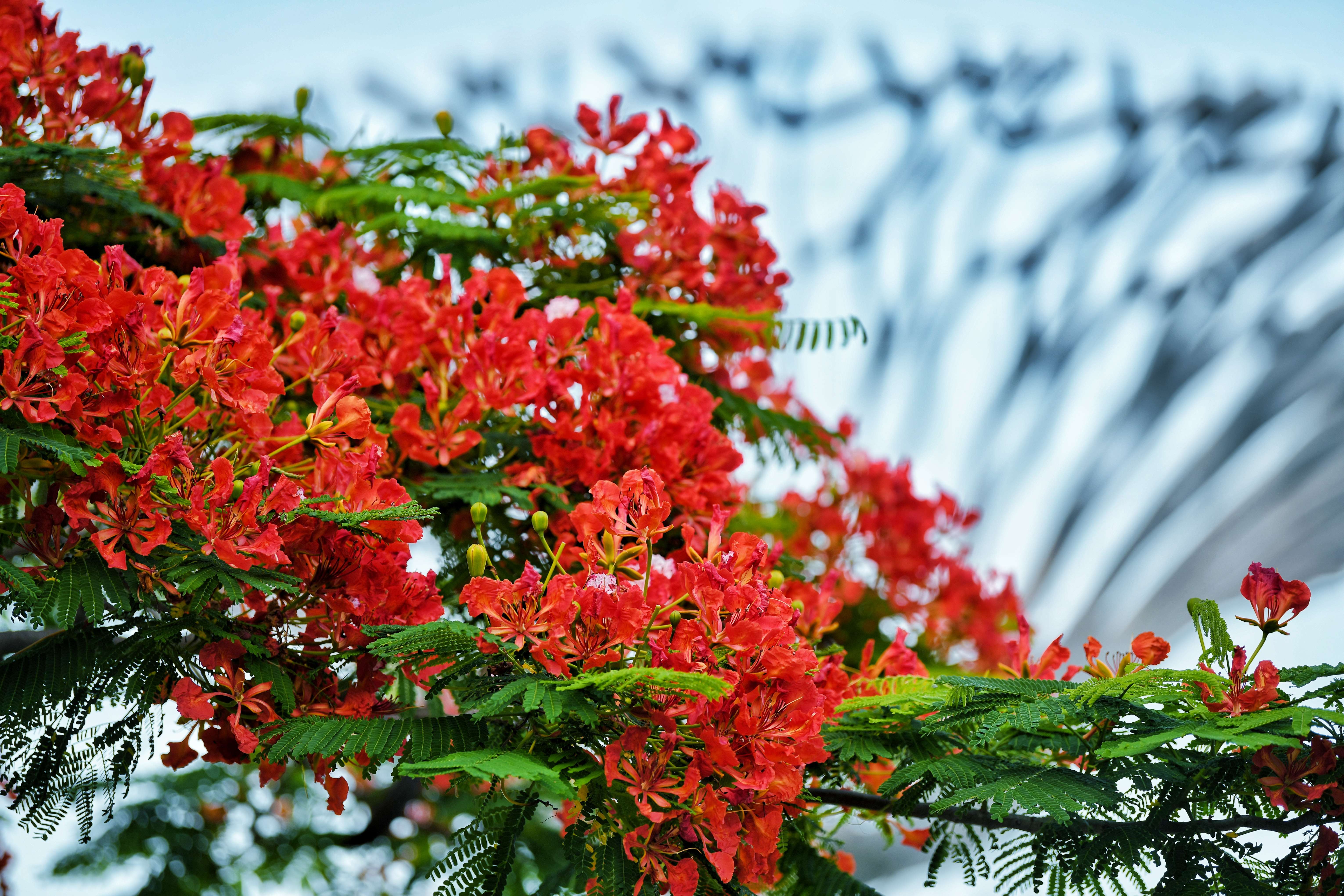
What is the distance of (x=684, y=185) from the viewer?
2793 millimetres

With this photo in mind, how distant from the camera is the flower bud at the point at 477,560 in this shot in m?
1.58

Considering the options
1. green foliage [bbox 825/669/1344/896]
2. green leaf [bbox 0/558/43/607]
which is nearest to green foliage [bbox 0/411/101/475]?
green leaf [bbox 0/558/43/607]

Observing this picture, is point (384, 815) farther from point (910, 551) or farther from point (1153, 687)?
point (1153, 687)

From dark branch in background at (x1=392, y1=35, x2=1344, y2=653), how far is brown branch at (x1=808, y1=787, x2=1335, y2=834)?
5714mm

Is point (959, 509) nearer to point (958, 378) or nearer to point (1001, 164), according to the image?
point (958, 378)

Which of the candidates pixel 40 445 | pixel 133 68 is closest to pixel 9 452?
pixel 40 445

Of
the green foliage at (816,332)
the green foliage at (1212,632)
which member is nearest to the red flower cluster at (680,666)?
the green foliage at (1212,632)

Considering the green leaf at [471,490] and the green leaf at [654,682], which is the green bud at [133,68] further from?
the green leaf at [654,682]

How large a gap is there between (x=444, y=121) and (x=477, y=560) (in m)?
1.65

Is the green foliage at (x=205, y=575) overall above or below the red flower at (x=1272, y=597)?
below

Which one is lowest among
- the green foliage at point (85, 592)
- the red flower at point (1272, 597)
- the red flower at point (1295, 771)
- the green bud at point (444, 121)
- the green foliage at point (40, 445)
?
the green foliage at point (85, 592)

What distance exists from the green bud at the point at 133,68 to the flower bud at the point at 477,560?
1.51 meters

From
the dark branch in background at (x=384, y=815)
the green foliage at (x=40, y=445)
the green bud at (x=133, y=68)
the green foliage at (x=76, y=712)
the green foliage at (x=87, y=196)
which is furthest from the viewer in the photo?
the dark branch in background at (x=384, y=815)

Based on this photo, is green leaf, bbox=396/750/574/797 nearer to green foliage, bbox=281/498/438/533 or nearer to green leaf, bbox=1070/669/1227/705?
green foliage, bbox=281/498/438/533
